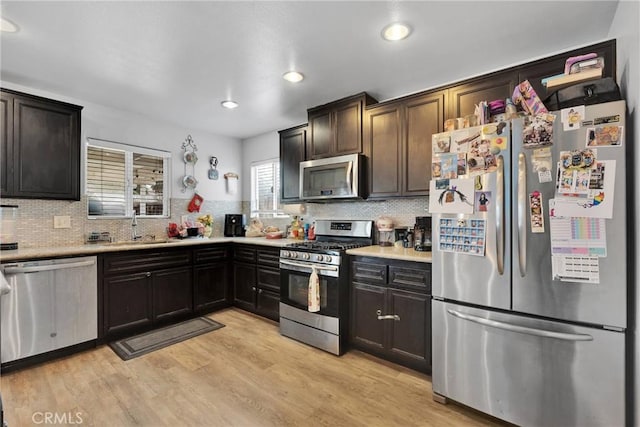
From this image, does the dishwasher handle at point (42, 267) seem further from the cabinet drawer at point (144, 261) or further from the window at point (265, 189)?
the window at point (265, 189)

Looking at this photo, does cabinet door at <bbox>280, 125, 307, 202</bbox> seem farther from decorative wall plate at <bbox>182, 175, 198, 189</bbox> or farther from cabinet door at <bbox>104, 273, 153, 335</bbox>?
cabinet door at <bbox>104, 273, 153, 335</bbox>

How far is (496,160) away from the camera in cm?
173

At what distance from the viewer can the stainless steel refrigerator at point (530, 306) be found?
1.43m

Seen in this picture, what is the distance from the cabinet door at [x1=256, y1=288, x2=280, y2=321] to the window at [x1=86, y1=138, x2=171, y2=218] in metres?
1.70

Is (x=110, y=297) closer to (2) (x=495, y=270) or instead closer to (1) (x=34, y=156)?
(1) (x=34, y=156)

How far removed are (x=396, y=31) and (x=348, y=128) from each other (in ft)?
3.90

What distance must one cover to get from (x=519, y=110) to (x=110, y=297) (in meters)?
3.64

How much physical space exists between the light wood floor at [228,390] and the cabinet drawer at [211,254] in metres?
1.03

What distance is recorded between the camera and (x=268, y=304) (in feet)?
11.0

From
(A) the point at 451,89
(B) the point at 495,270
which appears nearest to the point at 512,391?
(B) the point at 495,270

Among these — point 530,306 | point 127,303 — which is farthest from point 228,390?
point 530,306

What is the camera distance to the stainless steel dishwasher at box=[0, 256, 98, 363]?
2.30 meters

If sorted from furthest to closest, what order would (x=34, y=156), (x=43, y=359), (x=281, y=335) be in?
(x=281, y=335) < (x=34, y=156) < (x=43, y=359)

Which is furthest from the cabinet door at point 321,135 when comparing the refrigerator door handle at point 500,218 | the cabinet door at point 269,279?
the refrigerator door handle at point 500,218
